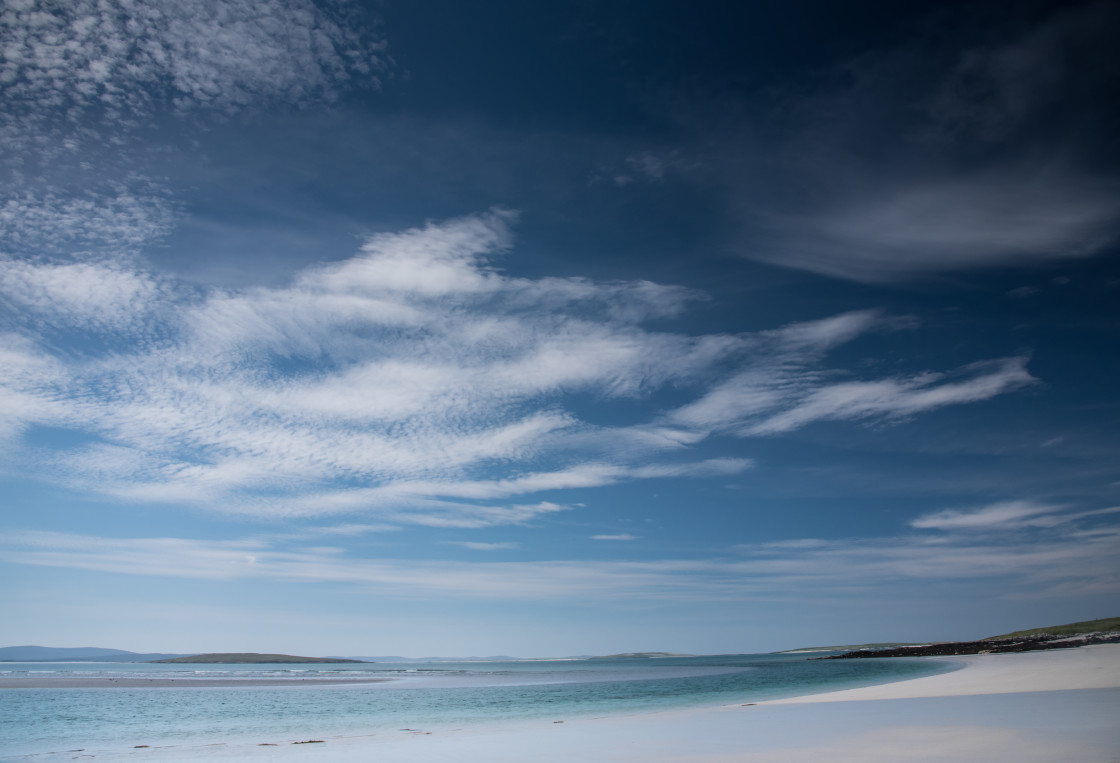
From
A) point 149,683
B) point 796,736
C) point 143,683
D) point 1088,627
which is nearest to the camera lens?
point 796,736

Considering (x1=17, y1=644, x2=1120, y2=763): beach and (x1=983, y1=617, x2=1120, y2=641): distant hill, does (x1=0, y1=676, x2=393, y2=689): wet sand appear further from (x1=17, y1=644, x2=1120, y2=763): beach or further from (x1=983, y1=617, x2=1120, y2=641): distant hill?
(x1=983, y1=617, x2=1120, y2=641): distant hill

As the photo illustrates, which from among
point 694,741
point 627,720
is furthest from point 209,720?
point 694,741

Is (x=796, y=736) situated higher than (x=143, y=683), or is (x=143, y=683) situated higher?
(x=796, y=736)

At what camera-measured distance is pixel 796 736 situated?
16578 millimetres

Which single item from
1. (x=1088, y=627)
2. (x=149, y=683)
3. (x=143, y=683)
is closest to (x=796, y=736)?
(x=149, y=683)

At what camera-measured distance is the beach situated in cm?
1314

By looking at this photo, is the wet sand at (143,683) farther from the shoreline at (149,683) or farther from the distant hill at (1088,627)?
the distant hill at (1088,627)

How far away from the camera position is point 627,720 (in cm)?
2431

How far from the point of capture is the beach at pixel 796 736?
13.1 metres

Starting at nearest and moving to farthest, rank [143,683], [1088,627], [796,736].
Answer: [796,736] < [143,683] < [1088,627]

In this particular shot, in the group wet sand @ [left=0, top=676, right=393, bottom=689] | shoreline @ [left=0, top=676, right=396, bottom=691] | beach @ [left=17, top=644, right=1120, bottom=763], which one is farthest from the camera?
wet sand @ [left=0, top=676, right=393, bottom=689]

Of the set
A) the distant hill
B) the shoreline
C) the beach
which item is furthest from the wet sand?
the distant hill

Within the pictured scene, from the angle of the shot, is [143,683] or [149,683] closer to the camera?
[143,683]

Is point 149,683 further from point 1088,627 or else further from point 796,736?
point 1088,627
